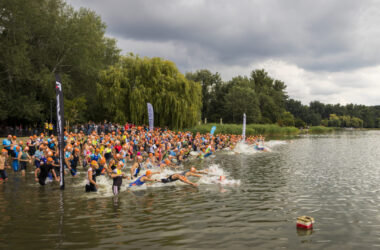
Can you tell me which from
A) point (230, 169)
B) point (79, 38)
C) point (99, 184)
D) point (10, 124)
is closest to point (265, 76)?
point (79, 38)

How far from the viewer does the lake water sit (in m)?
6.98

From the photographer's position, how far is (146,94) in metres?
35.7

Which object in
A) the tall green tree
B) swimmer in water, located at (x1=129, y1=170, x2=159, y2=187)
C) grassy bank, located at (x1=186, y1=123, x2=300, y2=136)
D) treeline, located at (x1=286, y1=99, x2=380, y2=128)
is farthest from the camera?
treeline, located at (x1=286, y1=99, x2=380, y2=128)

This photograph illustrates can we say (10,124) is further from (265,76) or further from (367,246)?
(265,76)

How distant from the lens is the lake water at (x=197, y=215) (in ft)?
22.9

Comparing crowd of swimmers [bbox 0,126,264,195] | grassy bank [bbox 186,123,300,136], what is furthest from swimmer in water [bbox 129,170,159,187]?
grassy bank [bbox 186,123,300,136]

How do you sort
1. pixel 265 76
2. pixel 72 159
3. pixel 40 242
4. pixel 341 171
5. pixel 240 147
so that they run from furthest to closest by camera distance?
1. pixel 265 76
2. pixel 240 147
3. pixel 341 171
4. pixel 72 159
5. pixel 40 242

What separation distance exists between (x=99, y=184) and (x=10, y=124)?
104ft

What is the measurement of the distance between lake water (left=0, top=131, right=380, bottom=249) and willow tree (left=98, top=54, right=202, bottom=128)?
21.4 meters

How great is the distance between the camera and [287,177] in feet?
50.2

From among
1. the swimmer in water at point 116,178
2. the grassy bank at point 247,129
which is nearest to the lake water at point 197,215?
the swimmer in water at point 116,178

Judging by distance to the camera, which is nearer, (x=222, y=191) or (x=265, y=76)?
(x=222, y=191)

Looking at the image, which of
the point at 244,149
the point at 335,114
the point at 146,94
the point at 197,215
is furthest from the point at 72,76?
the point at 335,114

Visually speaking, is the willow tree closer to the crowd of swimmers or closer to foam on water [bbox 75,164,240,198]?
the crowd of swimmers
